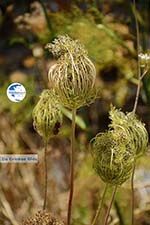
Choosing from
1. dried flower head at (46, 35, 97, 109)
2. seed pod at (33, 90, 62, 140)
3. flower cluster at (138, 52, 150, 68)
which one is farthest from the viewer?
flower cluster at (138, 52, 150, 68)

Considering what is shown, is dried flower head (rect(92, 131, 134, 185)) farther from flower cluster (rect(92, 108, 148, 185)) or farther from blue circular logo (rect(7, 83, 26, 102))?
blue circular logo (rect(7, 83, 26, 102))

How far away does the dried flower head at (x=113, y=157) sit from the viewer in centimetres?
112

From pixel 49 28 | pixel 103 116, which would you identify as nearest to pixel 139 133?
pixel 103 116

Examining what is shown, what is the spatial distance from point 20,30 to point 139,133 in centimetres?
52

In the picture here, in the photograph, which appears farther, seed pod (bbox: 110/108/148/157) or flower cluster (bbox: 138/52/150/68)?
flower cluster (bbox: 138/52/150/68)

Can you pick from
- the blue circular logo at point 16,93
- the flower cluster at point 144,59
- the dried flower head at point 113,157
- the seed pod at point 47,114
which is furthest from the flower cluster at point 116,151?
the blue circular logo at point 16,93

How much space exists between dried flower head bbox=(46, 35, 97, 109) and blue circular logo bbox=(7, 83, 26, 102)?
0.40 meters

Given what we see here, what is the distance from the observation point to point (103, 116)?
5.10ft

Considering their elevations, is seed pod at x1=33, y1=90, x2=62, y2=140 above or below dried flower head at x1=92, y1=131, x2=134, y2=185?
above

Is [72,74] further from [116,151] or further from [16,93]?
[16,93]

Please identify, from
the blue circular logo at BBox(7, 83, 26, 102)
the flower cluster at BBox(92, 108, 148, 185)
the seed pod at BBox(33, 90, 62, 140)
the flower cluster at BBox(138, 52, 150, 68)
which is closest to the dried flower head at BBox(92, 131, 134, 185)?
the flower cluster at BBox(92, 108, 148, 185)

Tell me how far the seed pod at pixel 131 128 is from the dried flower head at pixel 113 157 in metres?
0.02

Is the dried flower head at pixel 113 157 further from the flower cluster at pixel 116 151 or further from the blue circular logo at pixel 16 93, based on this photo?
the blue circular logo at pixel 16 93

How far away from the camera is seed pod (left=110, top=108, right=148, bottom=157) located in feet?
3.76
